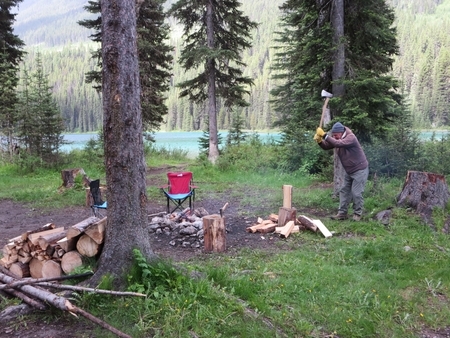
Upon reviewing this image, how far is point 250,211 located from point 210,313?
182 inches

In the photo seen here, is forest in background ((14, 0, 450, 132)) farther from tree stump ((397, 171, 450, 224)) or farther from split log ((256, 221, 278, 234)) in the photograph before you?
split log ((256, 221, 278, 234))

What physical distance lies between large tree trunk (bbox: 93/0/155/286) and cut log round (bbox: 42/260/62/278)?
2.22ft

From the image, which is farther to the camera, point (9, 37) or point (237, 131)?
point (237, 131)

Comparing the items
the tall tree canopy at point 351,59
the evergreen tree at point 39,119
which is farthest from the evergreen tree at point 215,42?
the tall tree canopy at point 351,59

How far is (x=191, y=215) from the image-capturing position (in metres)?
6.48

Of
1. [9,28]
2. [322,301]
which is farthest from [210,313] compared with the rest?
[9,28]

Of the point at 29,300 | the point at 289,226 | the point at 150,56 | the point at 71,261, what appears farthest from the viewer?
the point at 150,56

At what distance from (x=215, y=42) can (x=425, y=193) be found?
36.8 ft

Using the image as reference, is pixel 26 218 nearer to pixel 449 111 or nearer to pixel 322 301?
pixel 322 301

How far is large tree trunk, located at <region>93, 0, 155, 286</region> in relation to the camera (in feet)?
10.1

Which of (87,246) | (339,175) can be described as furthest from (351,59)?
(87,246)

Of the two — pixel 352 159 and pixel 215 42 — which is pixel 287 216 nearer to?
pixel 352 159

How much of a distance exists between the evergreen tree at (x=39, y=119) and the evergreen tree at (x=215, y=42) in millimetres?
5156

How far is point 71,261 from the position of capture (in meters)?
A: 3.54
